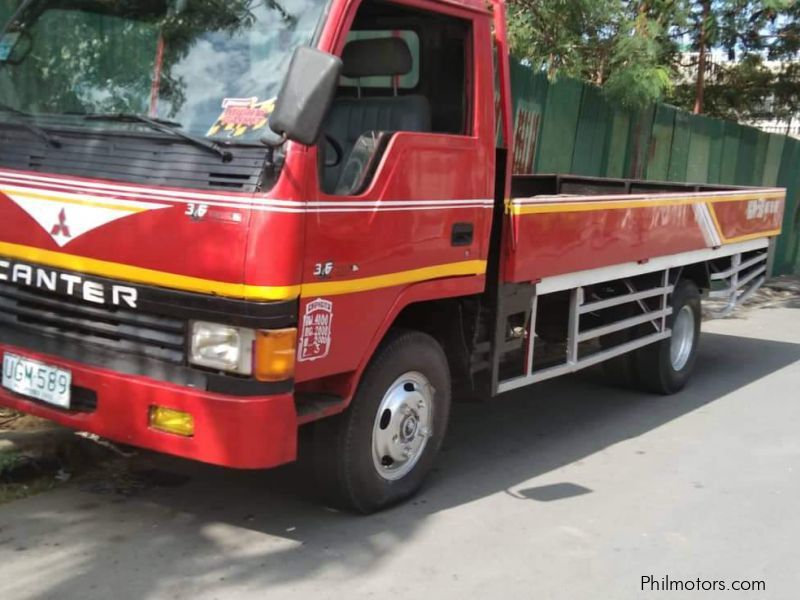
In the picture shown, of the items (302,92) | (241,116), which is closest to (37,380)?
(241,116)

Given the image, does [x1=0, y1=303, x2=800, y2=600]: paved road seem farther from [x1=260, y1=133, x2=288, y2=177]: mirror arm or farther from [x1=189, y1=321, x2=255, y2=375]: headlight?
[x1=260, y1=133, x2=288, y2=177]: mirror arm

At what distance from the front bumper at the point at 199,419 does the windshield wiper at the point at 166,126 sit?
957 mm

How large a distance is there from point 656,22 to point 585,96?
1252 mm

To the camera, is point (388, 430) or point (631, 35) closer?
point (388, 430)

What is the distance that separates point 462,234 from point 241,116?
133cm

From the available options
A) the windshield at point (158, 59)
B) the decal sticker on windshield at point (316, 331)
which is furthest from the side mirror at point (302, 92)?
the decal sticker on windshield at point (316, 331)

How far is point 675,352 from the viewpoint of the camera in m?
7.48

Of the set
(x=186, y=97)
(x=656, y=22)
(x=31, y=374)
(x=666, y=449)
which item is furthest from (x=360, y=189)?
(x=656, y=22)

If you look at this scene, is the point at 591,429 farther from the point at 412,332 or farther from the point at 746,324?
the point at 746,324

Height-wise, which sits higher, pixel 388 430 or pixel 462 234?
pixel 462 234

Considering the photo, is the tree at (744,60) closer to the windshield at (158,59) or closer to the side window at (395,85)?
the side window at (395,85)

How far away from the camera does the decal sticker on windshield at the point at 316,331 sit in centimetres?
366

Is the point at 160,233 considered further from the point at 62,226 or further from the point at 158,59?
the point at 158,59

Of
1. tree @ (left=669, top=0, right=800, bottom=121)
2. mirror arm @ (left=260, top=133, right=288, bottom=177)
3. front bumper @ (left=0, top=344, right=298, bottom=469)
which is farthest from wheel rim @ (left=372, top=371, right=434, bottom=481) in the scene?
tree @ (left=669, top=0, right=800, bottom=121)
